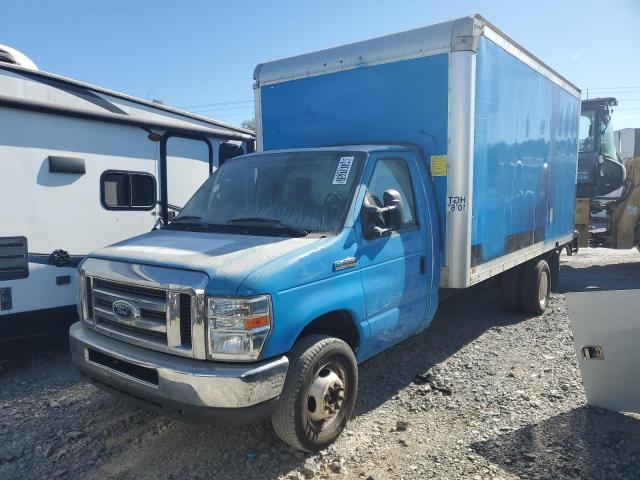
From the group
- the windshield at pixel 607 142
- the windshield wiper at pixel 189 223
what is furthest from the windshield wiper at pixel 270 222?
the windshield at pixel 607 142

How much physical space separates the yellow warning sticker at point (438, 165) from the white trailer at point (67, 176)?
337cm

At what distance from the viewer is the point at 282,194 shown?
4105 millimetres

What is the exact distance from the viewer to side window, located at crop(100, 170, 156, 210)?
564 cm

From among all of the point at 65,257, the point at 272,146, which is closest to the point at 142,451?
the point at 65,257

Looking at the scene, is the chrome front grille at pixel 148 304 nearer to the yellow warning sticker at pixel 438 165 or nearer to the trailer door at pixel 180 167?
the yellow warning sticker at pixel 438 165

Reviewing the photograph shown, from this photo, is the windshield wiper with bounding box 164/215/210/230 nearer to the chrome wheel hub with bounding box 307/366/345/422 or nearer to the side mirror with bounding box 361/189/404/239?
the side mirror with bounding box 361/189/404/239

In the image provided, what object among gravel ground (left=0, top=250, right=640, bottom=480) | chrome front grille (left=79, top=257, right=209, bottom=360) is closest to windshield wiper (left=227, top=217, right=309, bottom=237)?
chrome front grille (left=79, top=257, right=209, bottom=360)

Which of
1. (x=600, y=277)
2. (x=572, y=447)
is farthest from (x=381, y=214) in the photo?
(x=600, y=277)

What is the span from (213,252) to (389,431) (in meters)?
1.87

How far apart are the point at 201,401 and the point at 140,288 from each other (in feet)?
2.79

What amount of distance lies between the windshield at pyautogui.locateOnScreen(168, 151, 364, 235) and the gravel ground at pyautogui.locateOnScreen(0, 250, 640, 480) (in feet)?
5.12

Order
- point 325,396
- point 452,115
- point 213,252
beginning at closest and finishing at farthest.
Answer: point 213,252 → point 325,396 → point 452,115

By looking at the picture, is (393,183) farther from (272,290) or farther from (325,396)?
(325,396)

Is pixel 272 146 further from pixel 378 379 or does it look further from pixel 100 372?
pixel 100 372
